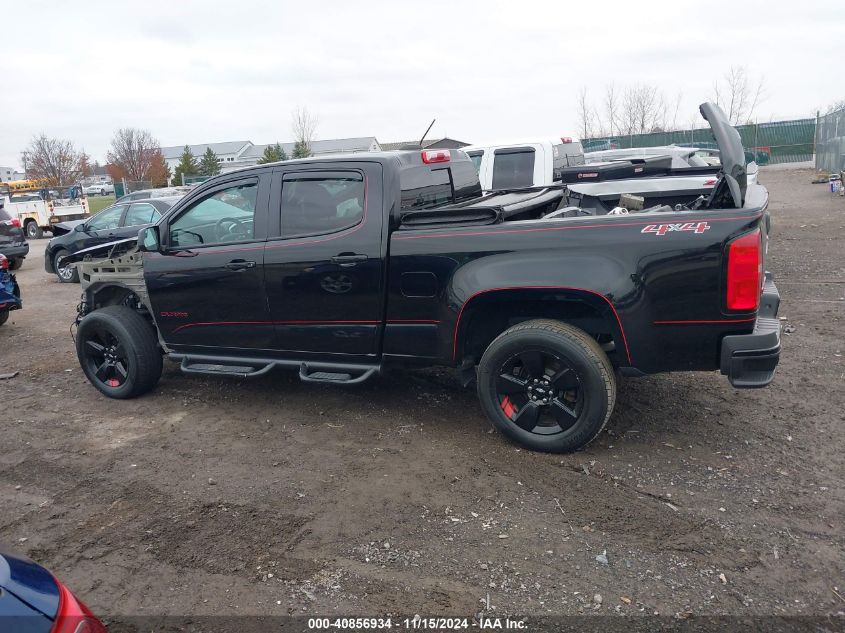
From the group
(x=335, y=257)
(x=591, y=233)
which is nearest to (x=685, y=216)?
(x=591, y=233)

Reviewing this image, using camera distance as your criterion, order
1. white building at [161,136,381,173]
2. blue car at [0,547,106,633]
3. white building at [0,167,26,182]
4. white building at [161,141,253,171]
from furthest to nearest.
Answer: white building at [0,167,26,182], white building at [161,141,253,171], white building at [161,136,381,173], blue car at [0,547,106,633]

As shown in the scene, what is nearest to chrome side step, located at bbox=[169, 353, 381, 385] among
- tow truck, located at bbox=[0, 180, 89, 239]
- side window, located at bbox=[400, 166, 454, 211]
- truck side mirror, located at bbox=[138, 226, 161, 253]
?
truck side mirror, located at bbox=[138, 226, 161, 253]

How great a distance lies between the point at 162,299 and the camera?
5.47 meters

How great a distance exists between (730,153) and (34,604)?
4037 millimetres

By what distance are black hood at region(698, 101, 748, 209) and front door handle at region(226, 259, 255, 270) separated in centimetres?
323

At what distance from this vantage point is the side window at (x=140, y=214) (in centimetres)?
1256

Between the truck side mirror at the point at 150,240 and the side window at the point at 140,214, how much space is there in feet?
25.3

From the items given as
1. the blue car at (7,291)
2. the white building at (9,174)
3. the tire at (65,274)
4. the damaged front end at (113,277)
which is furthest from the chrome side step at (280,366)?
the white building at (9,174)

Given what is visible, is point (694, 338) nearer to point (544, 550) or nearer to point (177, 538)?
point (544, 550)

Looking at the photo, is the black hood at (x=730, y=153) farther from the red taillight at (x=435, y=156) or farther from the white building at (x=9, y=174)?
the white building at (x=9, y=174)

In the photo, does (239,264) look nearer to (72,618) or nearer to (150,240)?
(150,240)

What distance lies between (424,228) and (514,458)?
1593mm

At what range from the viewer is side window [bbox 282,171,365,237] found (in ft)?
15.5

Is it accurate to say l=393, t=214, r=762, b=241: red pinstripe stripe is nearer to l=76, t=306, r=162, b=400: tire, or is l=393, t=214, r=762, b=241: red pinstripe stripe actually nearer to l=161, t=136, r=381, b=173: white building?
l=76, t=306, r=162, b=400: tire
